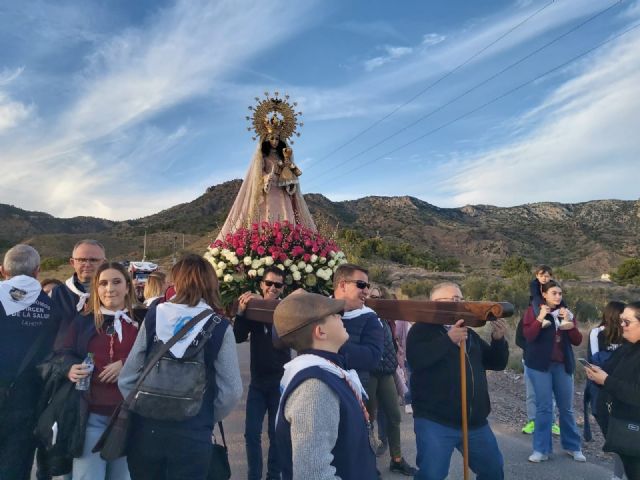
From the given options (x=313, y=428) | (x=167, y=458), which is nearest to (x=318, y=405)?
(x=313, y=428)

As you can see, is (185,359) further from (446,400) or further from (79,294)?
(446,400)

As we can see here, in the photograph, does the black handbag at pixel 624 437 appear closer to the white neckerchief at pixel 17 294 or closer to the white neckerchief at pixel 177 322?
the white neckerchief at pixel 177 322

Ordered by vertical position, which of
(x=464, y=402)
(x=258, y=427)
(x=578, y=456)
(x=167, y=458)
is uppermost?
(x=464, y=402)

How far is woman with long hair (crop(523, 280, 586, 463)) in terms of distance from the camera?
5.11m

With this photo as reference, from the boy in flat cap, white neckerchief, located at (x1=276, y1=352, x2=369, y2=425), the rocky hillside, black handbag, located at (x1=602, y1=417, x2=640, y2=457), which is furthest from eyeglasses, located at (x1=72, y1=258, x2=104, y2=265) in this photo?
the rocky hillside

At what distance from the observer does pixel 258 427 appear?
14.0 feet

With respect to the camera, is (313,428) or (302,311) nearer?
(313,428)

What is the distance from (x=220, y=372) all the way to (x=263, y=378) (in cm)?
161

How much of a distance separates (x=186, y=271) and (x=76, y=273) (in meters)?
1.37

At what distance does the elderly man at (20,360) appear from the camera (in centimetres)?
328

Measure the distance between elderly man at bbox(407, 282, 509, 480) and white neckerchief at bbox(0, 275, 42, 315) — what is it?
8.98 feet

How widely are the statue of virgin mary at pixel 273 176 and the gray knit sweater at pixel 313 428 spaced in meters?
5.59

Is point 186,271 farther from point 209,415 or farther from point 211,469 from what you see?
point 211,469

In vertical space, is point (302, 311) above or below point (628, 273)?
above
